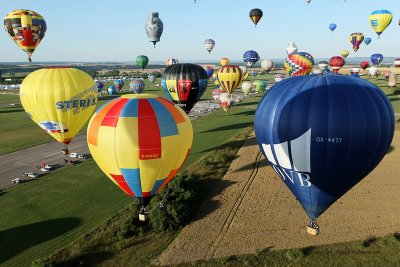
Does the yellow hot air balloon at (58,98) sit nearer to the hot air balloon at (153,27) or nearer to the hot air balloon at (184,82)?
the hot air balloon at (184,82)

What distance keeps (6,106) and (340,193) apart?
278 feet

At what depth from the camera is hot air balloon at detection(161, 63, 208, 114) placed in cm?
3788

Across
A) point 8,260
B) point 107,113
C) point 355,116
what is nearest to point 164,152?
point 107,113

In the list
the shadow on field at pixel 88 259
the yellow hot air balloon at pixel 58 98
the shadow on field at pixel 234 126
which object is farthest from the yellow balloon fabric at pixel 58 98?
the shadow on field at pixel 234 126

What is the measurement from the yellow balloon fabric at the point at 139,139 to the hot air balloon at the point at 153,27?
1897 inches

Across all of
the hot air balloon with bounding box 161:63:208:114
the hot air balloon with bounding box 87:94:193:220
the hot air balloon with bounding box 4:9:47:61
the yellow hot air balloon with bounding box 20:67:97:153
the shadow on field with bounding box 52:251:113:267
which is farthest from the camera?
the hot air balloon with bounding box 161:63:208:114

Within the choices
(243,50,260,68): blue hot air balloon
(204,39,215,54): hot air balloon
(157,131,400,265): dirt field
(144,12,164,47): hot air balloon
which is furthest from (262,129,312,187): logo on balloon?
(204,39,215,54): hot air balloon

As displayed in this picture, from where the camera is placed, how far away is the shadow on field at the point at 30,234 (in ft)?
67.5

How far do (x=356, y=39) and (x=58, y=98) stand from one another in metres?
109

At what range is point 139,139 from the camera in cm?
1529

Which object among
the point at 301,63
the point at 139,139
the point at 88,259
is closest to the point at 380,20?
the point at 301,63

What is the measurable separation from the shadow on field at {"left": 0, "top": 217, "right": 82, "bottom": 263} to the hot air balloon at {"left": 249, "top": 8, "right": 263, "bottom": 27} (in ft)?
206

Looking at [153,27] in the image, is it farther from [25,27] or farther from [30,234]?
[30,234]

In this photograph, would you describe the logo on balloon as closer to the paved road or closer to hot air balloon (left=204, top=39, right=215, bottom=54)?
the paved road
